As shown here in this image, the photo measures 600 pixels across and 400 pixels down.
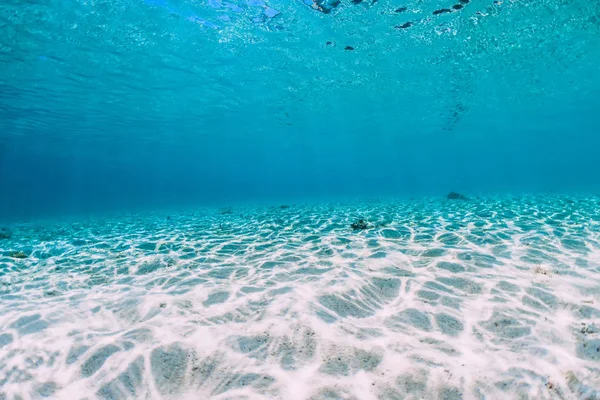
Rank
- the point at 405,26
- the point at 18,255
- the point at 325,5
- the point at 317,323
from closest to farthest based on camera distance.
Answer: the point at 317,323
the point at 18,255
the point at 325,5
the point at 405,26

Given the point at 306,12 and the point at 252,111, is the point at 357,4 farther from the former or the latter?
the point at 252,111

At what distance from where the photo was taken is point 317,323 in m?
3.64

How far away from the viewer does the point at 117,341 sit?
11.4ft

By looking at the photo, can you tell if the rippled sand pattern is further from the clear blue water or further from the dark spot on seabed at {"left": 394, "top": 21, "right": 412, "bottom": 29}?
the dark spot on seabed at {"left": 394, "top": 21, "right": 412, "bottom": 29}

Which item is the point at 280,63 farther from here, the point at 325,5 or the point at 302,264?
the point at 302,264

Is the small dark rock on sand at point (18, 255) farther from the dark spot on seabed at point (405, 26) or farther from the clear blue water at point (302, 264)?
the dark spot on seabed at point (405, 26)

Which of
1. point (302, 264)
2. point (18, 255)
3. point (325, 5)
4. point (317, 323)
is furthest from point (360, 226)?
point (18, 255)

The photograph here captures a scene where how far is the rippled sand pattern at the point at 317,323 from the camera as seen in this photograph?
8.93 feet

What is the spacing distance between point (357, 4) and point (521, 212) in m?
10.8

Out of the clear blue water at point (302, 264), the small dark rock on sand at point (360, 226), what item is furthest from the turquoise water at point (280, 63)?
the small dark rock on sand at point (360, 226)

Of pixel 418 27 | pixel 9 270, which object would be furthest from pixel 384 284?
pixel 418 27

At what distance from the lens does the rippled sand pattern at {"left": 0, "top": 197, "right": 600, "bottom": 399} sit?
272 cm

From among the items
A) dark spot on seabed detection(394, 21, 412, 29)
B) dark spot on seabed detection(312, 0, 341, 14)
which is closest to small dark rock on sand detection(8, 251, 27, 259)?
dark spot on seabed detection(312, 0, 341, 14)

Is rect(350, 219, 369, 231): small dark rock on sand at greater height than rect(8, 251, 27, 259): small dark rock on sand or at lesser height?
greater
